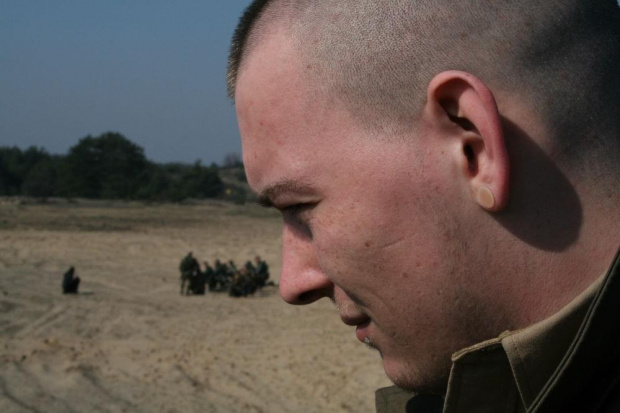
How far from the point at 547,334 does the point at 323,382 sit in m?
9.14

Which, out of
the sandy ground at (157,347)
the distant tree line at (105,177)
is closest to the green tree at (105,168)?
the distant tree line at (105,177)

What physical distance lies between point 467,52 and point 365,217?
0.93 feet

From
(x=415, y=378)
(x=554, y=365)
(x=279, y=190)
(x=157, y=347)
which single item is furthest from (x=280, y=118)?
(x=157, y=347)

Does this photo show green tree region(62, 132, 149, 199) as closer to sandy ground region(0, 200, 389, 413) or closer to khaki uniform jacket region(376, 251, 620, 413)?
sandy ground region(0, 200, 389, 413)

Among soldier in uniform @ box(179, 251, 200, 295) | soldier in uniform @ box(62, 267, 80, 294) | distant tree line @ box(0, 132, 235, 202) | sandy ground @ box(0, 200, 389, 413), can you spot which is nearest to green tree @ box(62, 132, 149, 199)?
distant tree line @ box(0, 132, 235, 202)

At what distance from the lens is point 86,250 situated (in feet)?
81.6

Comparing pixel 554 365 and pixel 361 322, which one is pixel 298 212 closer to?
pixel 361 322

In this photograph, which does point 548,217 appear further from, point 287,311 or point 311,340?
point 287,311

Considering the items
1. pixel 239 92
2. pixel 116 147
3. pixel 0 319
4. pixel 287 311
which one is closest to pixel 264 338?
pixel 287 311

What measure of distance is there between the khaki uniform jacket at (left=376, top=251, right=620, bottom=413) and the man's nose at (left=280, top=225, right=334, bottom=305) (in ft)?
0.97

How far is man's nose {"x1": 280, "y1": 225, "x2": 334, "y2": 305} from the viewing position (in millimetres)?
1385

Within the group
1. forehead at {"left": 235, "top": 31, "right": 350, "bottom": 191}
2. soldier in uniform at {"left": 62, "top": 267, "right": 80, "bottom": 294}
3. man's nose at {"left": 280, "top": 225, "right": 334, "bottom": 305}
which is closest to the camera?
forehead at {"left": 235, "top": 31, "right": 350, "bottom": 191}

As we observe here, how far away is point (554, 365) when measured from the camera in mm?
1106

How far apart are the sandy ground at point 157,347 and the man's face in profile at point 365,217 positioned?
7881 mm
